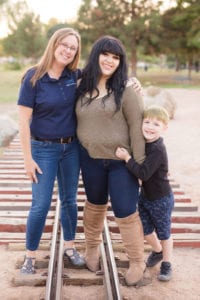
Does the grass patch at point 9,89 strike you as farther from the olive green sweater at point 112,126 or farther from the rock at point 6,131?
the olive green sweater at point 112,126

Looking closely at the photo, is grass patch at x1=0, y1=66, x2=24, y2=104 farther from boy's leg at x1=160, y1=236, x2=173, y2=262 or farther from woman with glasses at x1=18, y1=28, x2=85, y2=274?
boy's leg at x1=160, y1=236, x2=173, y2=262

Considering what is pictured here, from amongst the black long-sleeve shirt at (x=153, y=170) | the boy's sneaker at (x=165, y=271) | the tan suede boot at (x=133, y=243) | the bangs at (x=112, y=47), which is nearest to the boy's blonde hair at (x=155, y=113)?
the black long-sleeve shirt at (x=153, y=170)

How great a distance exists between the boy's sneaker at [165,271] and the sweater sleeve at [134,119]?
958 millimetres

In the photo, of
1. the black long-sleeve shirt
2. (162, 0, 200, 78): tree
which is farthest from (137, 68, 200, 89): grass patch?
the black long-sleeve shirt

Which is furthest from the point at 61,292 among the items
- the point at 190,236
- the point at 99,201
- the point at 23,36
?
the point at 23,36

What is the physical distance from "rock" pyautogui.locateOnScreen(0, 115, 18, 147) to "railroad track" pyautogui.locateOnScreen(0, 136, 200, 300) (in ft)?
10.3

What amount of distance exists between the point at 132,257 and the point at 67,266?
596mm

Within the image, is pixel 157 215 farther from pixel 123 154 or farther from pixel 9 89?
pixel 9 89

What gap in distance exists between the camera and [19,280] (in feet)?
12.0

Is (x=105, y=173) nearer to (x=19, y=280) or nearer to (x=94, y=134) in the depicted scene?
(x=94, y=134)

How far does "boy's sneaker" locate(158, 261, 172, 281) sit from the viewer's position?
→ 3.80 meters

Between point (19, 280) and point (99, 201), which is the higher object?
point (99, 201)

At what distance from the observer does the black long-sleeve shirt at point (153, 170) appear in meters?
3.40

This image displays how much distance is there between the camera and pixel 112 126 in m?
3.38
